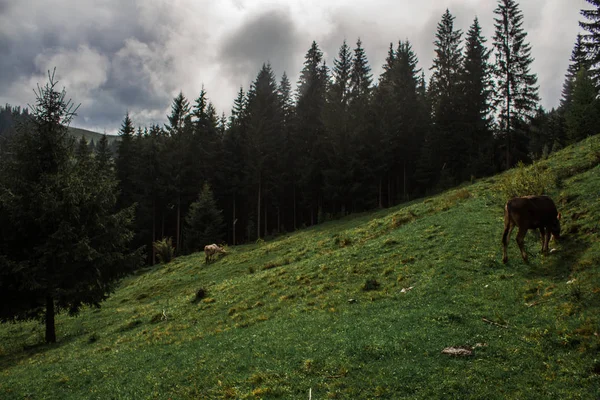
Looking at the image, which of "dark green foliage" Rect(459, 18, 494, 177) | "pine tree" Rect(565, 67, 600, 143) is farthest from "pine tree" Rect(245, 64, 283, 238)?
"pine tree" Rect(565, 67, 600, 143)

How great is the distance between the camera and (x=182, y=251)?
2277 inches

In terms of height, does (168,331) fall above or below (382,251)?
below

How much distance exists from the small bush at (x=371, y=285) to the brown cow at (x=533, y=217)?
16.1 ft

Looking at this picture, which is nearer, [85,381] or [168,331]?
[85,381]

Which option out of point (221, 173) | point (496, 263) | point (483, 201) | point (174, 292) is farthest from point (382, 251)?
point (221, 173)

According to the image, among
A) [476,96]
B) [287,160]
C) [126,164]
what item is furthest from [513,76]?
[126,164]

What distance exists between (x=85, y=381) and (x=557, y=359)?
13923mm

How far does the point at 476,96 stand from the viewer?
57.8 m

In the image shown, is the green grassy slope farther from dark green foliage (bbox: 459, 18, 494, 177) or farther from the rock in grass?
dark green foliage (bbox: 459, 18, 494, 177)

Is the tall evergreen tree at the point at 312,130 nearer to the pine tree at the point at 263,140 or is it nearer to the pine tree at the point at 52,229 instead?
the pine tree at the point at 263,140

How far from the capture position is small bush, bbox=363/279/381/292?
14781mm

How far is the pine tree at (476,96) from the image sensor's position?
5662cm

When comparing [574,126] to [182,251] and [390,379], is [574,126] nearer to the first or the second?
[390,379]

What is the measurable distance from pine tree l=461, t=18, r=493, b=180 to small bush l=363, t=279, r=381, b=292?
46.2 meters
